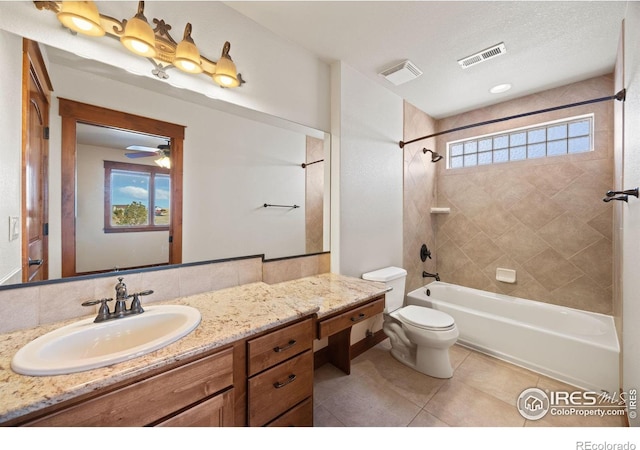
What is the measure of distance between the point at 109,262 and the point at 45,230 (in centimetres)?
26

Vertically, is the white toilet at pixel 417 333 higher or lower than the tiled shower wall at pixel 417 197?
lower

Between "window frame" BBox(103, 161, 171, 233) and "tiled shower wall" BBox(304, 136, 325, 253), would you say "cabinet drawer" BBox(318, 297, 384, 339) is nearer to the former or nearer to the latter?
"tiled shower wall" BBox(304, 136, 325, 253)

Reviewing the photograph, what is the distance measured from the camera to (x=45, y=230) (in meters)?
1.05

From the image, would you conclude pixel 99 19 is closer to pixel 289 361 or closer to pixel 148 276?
pixel 148 276

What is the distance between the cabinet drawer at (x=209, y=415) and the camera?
833 mm

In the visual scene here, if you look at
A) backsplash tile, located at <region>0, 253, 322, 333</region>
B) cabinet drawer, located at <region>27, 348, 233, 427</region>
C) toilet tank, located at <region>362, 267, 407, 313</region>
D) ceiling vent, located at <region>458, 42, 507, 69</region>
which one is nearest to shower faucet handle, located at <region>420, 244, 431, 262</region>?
toilet tank, located at <region>362, 267, 407, 313</region>

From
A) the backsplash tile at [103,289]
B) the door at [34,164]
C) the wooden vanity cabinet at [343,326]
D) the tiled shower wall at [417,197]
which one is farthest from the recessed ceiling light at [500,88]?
the door at [34,164]

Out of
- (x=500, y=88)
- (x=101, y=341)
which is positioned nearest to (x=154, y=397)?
(x=101, y=341)

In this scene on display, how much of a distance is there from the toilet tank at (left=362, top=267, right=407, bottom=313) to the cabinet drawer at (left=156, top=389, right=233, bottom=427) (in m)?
1.50

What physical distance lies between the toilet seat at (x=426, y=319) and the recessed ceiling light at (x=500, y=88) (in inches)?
91.2

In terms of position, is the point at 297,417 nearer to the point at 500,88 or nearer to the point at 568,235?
the point at 568,235

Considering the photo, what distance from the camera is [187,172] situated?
1.41m

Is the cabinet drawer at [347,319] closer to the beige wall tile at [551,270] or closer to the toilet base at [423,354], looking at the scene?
the toilet base at [423,354]

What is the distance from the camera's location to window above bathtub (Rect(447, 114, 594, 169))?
7.84 feet
